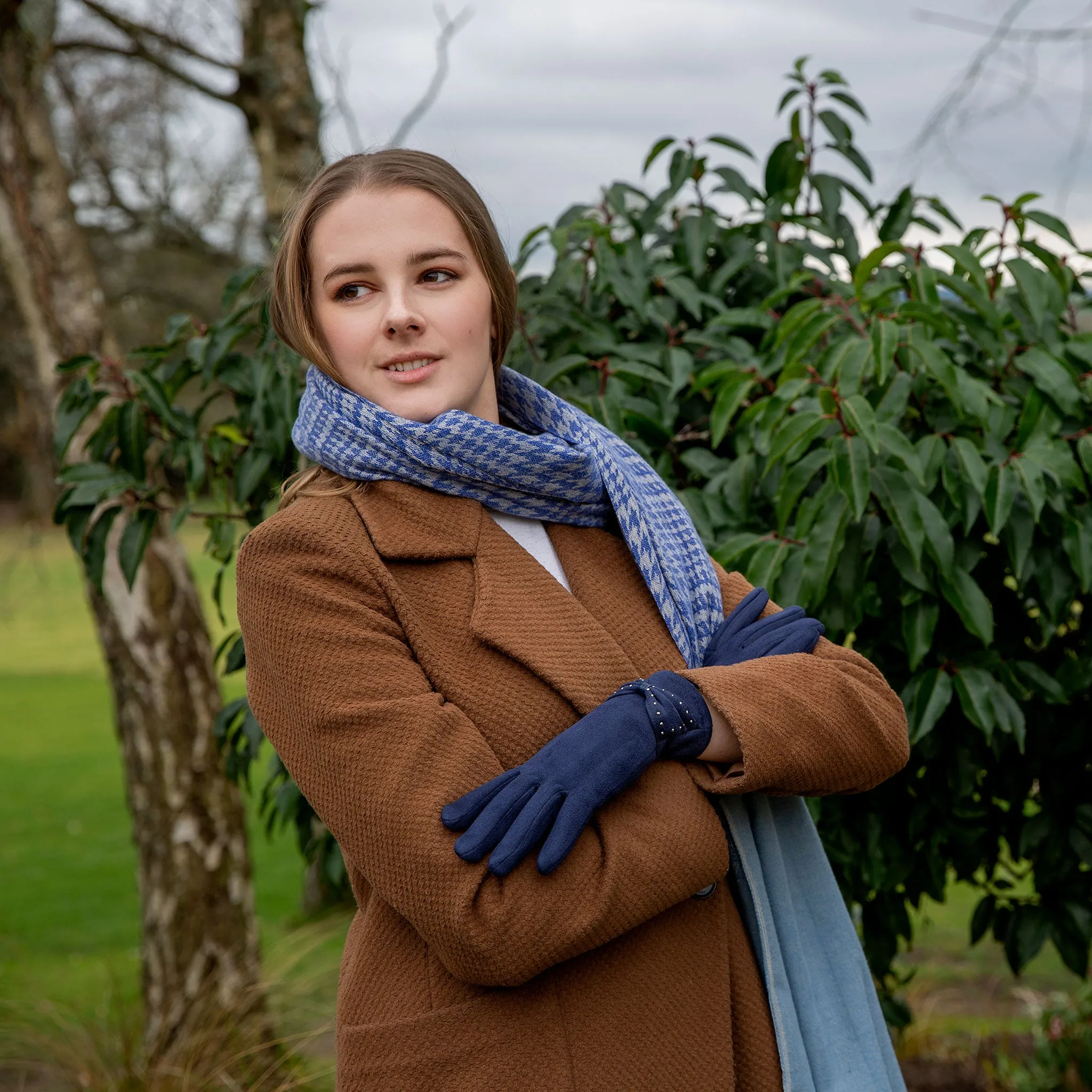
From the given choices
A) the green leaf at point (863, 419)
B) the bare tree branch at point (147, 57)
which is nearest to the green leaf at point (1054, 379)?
the green leaf at point (863, 419)

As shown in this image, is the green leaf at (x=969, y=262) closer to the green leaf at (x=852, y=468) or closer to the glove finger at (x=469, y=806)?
the green leaf at (x=852, y=468)

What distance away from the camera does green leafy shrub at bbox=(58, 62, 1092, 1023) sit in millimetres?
2025

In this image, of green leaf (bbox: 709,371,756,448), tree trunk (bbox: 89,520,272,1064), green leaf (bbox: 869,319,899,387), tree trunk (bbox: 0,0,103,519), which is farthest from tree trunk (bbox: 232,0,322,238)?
green leaf (bbox: 869,319,899,387)

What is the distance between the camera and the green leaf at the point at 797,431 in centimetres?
194

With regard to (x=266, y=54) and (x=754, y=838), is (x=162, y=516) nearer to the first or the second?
(x=266, y=54)

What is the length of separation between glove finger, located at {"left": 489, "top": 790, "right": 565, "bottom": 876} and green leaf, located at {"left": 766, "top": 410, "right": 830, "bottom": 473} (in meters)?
0.91

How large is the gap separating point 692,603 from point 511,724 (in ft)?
1.11

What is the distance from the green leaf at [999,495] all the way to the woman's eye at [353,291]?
107 cm

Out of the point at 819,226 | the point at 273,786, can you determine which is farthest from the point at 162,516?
the point at 819,226

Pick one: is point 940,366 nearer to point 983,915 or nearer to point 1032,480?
point 1032,480

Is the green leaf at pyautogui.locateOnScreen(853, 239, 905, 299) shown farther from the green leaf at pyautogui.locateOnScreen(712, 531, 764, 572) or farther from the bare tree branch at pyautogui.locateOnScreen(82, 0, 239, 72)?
the bare tree branch at pyautogui.locateOnScreen(82, 0, 239, 72)

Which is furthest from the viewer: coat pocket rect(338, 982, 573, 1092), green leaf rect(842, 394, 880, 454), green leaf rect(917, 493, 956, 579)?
green leaf rect(917, 493, 956, 579)

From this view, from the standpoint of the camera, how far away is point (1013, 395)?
2.23 metres

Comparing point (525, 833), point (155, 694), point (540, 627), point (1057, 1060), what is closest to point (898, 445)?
point (540, 627)
